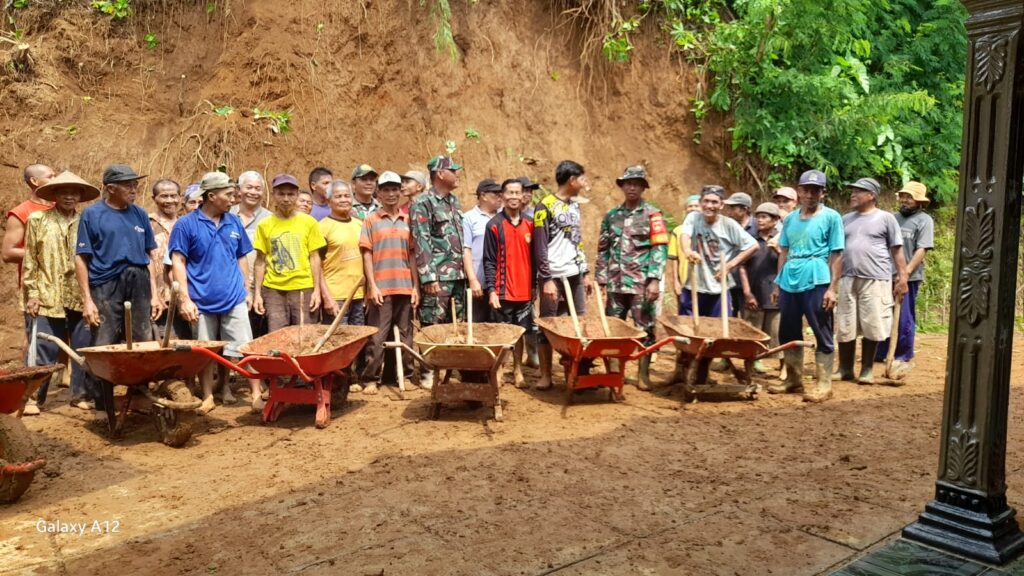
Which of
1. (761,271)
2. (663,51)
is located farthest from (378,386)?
(663,51)

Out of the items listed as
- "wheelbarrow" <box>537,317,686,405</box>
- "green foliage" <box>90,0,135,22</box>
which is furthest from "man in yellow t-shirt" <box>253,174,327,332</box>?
"green foliage" <box>90,0,135,22</box>

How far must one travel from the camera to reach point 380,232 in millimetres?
7078

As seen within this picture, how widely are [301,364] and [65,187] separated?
8.82 feet

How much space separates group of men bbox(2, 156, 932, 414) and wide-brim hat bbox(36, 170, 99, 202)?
0.02m

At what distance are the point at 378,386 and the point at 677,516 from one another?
401 centimetres

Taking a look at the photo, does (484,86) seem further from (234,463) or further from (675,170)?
(234,463)

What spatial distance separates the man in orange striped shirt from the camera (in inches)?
277

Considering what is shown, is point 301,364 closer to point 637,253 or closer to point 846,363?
point 637,253

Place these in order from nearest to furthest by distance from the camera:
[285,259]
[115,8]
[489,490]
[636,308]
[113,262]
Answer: [489,490], [113,262], [285,259], [636,308], [115,8]

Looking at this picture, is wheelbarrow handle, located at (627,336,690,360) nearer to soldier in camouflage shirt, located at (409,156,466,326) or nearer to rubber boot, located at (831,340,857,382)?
soldier in camouflage shirt, located at (409,156,466,326)

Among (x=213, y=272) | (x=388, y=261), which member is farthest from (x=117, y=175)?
(x=388, y=261)

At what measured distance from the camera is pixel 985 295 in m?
3.60

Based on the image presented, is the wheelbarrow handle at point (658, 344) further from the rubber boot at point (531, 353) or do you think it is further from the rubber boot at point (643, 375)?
the rubber boot at point (531, 353)

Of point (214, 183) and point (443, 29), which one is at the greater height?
point (443, 29)
